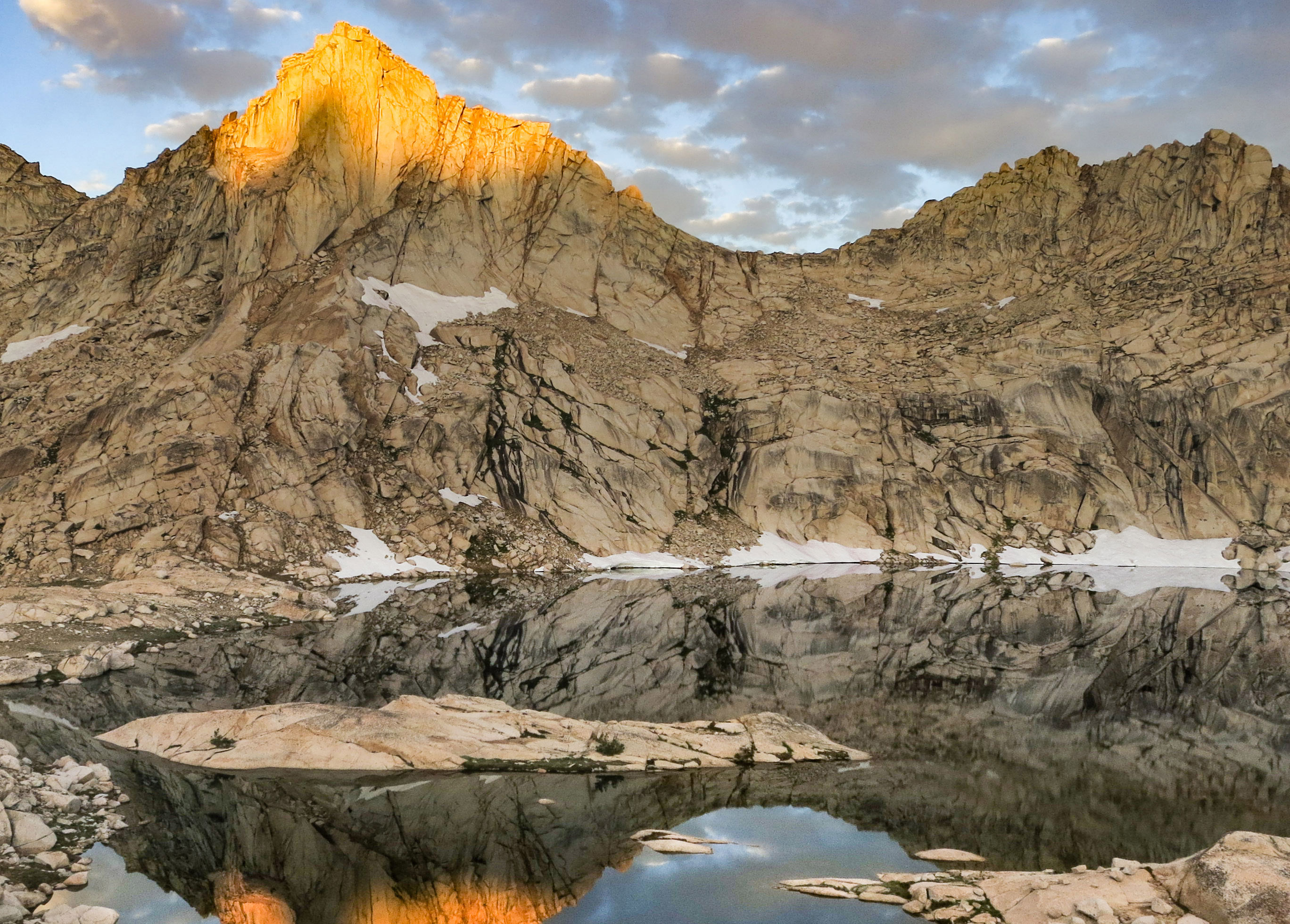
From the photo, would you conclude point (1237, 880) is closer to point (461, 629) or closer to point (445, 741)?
point (445, 741)

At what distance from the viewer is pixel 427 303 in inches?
3157

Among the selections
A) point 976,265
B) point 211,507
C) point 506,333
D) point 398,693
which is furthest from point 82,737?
point 976,265

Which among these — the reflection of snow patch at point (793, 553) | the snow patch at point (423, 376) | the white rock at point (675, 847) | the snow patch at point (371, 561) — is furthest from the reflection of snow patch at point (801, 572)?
the white rock at point (675, 847)

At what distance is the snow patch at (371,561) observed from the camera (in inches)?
2040

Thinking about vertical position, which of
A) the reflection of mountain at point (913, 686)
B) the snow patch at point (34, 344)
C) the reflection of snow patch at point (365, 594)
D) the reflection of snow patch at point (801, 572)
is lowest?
the reflection of mountain at point (913, 686)

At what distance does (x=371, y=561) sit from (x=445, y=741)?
3653 cm

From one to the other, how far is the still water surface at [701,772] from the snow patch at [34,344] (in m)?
48.9

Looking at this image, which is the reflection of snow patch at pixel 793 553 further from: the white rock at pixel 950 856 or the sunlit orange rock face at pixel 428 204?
the white rock at pixel 950 856

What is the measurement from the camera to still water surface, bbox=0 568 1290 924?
12.8m

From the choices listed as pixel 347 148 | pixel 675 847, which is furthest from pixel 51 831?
pixel 347 148

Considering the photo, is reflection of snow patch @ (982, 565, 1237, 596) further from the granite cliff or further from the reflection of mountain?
the reflection of mountain

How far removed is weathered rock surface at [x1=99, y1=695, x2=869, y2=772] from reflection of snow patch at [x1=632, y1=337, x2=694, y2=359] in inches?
2843

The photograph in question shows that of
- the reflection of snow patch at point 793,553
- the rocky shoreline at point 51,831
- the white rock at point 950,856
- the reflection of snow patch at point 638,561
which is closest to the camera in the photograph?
the rocky shoreline at point 51,831

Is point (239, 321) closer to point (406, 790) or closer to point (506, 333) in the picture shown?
point (506, 333)
